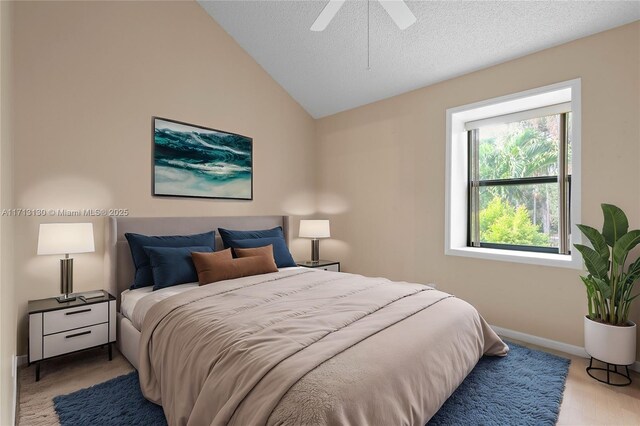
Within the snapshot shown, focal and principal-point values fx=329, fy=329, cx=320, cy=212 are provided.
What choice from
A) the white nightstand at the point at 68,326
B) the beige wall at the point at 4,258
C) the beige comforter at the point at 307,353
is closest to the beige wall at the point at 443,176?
the beige comforter at the point at 307,353

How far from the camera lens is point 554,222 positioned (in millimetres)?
3232

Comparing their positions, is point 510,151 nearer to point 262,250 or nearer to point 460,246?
point 460,246

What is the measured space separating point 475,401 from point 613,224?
1615 millimetres

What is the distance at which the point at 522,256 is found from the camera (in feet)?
10.1

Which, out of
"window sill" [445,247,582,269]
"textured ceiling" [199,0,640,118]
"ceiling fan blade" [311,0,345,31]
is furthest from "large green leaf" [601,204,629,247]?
"ceiling fan blade" [311,0,345,31]

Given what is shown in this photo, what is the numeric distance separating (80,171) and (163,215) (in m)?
0.78

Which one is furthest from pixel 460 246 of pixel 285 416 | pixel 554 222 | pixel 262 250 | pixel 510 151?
pixel 285 416

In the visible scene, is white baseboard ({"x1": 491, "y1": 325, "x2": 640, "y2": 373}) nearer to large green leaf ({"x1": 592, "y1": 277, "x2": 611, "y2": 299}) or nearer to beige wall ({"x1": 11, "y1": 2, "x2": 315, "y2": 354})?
large green leaf ({"x1": 592, "y1": 277, "x2": 611, "y2": 299})

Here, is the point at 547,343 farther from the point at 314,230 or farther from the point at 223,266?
the point at 223,266

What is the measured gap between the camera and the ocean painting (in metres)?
3.28

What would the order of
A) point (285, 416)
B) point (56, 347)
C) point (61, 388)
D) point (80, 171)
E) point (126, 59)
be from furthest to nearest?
point (126, 59), point (80, 171), point (56, 347), point (61, 388), point (285, 416)

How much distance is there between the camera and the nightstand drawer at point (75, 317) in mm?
2348

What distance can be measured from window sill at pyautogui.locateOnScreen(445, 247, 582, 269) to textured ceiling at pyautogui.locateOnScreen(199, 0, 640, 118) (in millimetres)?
1848

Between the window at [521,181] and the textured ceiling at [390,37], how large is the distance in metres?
0.73
